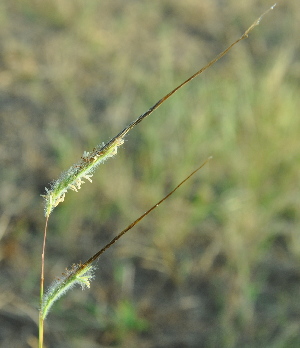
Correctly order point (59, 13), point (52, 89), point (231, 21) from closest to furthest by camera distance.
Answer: point (52, 89) < point (59, 13) < point (231, 21)

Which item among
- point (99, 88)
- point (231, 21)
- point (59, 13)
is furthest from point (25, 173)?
point (231, 21)

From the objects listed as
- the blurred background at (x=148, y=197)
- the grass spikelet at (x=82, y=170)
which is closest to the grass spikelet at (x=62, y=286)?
the grass spikelet at (x=82, y=170)

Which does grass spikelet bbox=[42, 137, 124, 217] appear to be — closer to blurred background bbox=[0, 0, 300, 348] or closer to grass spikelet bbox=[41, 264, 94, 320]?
grass spikelet bbox=[41, 264, 94, 320]

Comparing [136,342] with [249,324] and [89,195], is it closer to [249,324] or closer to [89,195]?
[249,324]

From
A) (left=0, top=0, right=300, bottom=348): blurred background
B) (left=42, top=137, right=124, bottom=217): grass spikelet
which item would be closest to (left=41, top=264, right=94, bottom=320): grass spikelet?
(left=42, top=137, right=124, bottom=217): grass spikelet

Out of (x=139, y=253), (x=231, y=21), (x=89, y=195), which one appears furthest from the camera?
(x=231, y=21)

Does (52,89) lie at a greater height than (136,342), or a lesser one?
greater

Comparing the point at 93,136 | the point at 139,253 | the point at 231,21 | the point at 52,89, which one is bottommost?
the point at 139,253

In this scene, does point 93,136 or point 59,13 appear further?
point 59,13

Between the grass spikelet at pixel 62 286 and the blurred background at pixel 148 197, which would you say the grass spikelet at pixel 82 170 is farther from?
the blurred background at pixel 148 197
